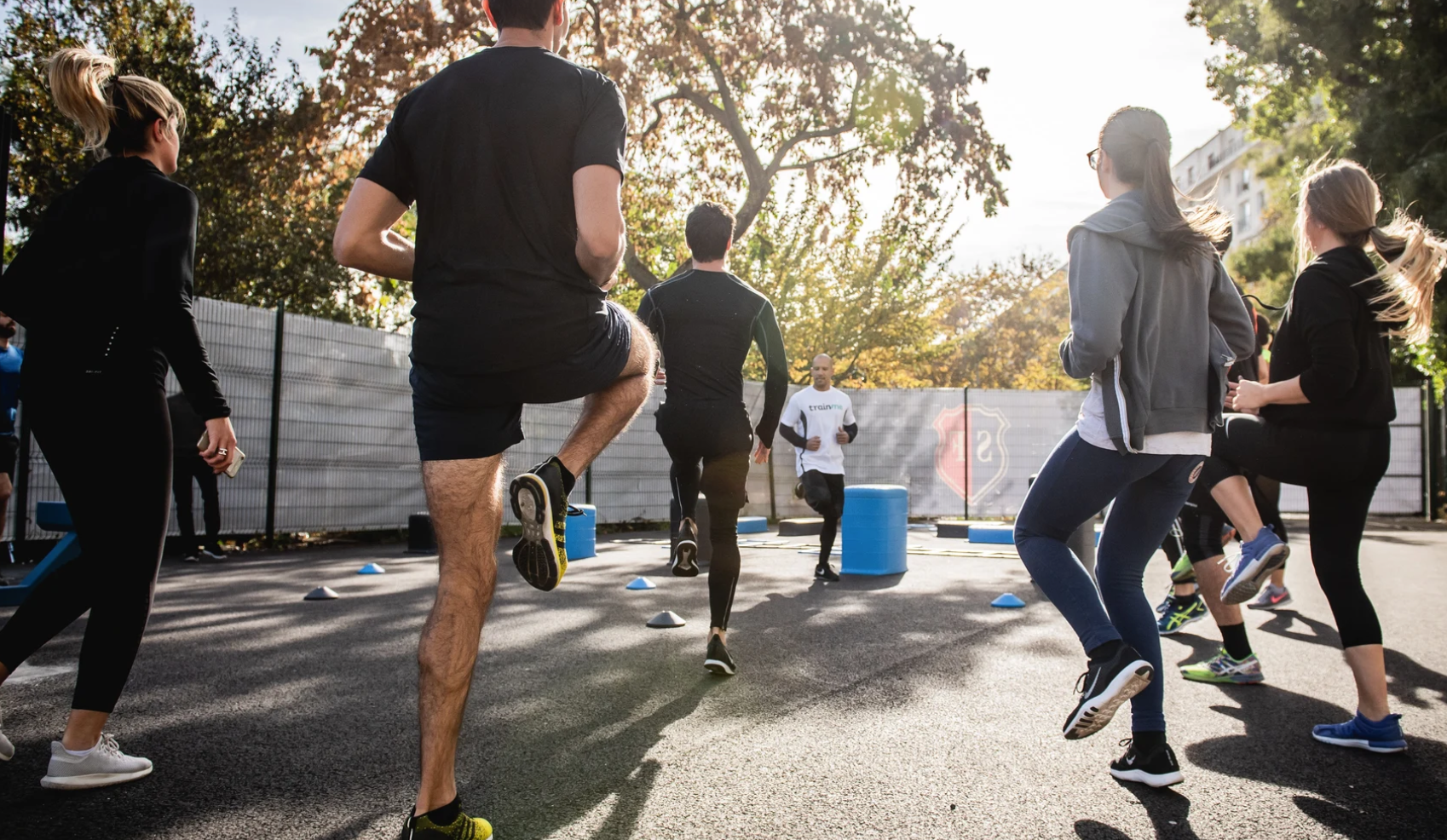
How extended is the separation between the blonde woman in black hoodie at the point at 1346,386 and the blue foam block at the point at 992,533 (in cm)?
863

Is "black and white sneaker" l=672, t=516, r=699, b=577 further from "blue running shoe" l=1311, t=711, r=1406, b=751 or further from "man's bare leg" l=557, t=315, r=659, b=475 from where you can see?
"blue running shoe" l=1311, t=711, r=1406, b=751

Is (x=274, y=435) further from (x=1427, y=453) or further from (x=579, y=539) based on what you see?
(x=1427, y=453)

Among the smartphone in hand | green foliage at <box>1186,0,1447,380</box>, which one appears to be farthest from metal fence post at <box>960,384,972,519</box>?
the smartphone in hand

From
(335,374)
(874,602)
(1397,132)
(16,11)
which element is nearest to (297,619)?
(874,602)

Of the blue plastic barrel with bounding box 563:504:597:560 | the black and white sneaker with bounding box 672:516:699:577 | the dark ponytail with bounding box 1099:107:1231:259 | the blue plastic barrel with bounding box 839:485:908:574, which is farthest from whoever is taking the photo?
the blue plastic barrel with bounding box 563:504:597:560

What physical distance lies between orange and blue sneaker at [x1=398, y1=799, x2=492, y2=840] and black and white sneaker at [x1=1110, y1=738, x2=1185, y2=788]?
177 centimetres

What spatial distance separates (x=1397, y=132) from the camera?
17438 millimetres

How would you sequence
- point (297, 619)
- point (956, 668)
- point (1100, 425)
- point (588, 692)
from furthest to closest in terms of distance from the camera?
point (297, 619)
point (956, 668)
point (588, 692)
point (1100, 425)

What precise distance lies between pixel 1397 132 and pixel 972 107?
797 centimetres

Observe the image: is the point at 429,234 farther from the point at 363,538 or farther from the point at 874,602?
the point at 363,538

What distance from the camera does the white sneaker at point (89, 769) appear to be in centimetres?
254

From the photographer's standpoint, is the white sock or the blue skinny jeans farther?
the blue skinny jeans

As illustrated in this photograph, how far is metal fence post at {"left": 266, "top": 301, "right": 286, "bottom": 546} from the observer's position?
407 inches

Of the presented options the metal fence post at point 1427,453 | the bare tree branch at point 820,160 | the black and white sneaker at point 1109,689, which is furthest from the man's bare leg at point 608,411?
the metal fence post at point 1427,453
